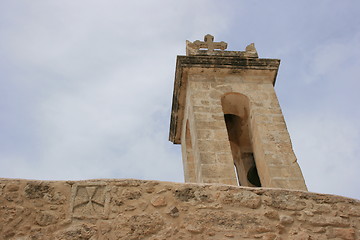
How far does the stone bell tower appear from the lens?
5.32 meters

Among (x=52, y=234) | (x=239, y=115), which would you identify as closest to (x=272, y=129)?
(x=239, y=115)

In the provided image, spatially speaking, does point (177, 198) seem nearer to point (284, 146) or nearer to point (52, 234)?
point (52, 234)

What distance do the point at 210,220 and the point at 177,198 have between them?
310mm

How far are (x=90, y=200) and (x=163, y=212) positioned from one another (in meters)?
0.56

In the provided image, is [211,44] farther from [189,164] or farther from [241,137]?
[189,164]

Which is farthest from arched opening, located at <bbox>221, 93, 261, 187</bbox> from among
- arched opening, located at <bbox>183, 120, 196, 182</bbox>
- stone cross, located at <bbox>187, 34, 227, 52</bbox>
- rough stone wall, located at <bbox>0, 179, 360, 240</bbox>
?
rough stone wall, located at <bbox>0, 179, 360, 240</bbox>

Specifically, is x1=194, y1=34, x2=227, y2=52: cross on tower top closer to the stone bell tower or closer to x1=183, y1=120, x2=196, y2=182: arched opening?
the stone bell tower

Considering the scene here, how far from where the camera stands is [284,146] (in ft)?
18.4

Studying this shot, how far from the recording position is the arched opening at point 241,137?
6449 mm

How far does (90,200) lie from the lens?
300 cm

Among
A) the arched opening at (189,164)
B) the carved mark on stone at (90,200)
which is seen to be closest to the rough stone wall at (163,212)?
the carved mark on stone at (90,200)

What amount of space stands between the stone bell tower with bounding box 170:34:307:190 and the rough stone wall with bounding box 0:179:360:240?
1840 millimetres

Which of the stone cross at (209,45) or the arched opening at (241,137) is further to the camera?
the stone cross at (209,45)

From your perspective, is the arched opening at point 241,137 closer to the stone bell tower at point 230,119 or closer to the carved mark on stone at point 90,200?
the stone bell tower at point 230,119
